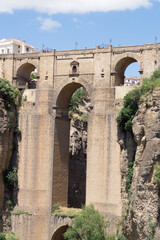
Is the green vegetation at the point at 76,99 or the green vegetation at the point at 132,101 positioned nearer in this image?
the green vegetation at the point at 132,101

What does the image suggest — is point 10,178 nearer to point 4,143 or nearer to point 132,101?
point 4,143

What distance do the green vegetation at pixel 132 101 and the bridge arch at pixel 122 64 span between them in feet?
10.6

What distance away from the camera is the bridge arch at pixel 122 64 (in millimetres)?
47688

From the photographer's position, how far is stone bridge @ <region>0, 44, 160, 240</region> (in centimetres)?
4656

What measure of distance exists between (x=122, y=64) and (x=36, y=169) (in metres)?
11.0

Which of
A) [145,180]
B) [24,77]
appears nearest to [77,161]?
[24,77]

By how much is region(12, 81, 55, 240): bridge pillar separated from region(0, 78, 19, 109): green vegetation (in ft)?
4.00

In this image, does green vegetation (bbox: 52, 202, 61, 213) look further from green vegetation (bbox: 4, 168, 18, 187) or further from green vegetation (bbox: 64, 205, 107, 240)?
green vegetation (bbox: 64, 205, 107, 240)

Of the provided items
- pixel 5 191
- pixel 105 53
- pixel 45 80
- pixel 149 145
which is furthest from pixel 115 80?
pixel 5 191

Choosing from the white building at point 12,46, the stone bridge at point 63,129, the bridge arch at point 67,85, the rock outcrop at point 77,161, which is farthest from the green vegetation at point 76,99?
the white building at point 12,46

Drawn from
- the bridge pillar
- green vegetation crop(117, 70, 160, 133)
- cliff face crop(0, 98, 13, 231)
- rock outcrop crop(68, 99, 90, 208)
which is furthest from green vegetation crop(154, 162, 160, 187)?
rock outcrop crop(68, 99, 90, 208)

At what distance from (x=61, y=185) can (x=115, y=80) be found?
383 inches

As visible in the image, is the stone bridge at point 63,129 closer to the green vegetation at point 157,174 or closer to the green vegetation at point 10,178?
the green vegetation at point 10,178

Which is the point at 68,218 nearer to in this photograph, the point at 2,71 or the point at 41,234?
the point at 41,234
